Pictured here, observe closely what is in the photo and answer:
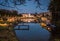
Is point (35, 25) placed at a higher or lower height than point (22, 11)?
lower

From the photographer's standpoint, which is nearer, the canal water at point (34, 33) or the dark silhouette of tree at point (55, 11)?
the canal water at point (34, 33)

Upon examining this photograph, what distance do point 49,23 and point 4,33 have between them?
1999 mm

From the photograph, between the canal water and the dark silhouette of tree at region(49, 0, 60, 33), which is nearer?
the canal water

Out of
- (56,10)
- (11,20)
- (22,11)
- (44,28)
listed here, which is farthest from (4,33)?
(56,10)

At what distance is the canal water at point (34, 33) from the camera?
6.78 m

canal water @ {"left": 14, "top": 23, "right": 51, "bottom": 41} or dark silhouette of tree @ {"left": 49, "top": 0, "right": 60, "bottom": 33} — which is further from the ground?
dark silhouette of tree @ {"left": 49, "top": 0, "right": 60, "bottom": 33}

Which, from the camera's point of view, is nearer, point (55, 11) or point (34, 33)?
point (34, 33)

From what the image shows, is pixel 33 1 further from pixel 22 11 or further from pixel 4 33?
pixel 4 33

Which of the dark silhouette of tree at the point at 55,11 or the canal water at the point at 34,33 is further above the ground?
the dark silhouette of tree at the point at 55,11

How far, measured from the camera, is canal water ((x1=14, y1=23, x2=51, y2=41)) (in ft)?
22.2

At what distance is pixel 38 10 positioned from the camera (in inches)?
294

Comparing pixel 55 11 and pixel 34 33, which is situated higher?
pixel 55 11

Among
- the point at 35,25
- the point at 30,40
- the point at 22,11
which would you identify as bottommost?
the point at 30,40

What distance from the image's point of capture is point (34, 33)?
7.12 m
